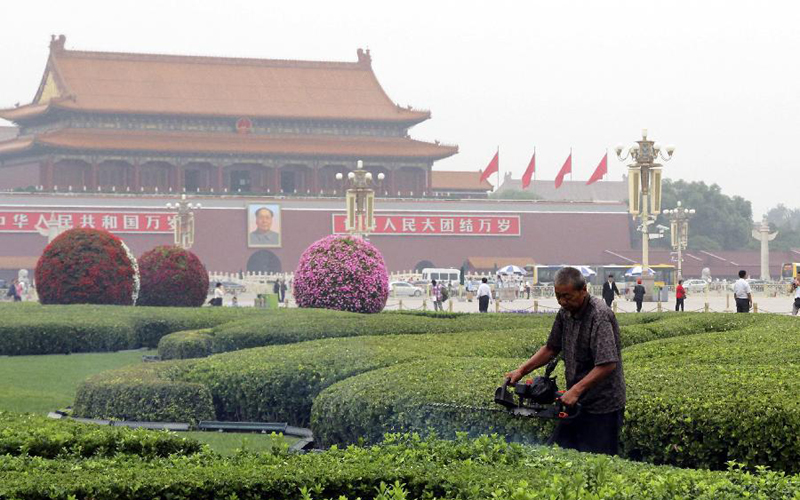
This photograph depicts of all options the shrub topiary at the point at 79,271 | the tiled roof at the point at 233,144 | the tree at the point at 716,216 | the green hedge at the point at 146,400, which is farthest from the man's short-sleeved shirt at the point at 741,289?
the tree at the point at 716,216

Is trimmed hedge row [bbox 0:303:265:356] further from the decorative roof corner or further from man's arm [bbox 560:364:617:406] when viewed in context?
the decorative roof corner

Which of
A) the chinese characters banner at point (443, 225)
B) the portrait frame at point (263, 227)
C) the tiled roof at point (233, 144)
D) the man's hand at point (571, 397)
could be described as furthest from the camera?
the chinese characters banner at point (443, 225)

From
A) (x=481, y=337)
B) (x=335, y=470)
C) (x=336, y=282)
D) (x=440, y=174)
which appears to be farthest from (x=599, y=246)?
(x=335, y=470)

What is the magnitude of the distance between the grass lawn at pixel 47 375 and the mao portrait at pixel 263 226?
32.1m

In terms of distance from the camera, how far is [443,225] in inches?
1949

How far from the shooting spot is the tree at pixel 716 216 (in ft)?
200

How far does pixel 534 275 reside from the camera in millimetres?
46750

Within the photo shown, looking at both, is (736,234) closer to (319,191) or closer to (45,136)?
(319,191)

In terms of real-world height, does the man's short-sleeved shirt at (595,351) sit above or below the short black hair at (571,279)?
below

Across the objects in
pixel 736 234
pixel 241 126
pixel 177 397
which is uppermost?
pixel 241 126

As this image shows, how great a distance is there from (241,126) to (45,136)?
25.6 ft

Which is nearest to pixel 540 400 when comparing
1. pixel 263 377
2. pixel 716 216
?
pixel 263 377

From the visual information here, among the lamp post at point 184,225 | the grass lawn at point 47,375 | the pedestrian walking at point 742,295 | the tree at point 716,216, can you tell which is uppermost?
the tree at point 716,216

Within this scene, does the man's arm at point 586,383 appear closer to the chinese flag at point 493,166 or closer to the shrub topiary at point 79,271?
the shrub topiary at point 79,271
